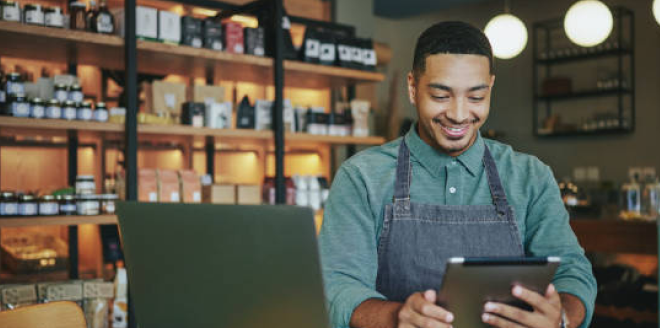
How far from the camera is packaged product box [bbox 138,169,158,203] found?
9.86 ft

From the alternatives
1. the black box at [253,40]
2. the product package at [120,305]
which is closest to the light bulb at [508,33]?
the black box at [253,40]

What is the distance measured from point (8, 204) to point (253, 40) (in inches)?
57.0

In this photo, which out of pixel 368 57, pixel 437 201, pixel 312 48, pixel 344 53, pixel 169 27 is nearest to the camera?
pixel 437 201

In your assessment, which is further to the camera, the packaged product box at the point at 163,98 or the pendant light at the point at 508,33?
the pendant light at the point at 508,33

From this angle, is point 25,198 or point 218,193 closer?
point 25,198

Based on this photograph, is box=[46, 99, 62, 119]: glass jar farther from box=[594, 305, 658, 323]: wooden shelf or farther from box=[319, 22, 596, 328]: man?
box=[594, 305, 658, 323]: wooden shelf

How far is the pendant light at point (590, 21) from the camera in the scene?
3.62 metres

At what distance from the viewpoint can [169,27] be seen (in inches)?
121

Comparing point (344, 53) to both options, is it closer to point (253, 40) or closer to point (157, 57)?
point (253, 40)

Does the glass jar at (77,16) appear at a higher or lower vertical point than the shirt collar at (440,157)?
higher

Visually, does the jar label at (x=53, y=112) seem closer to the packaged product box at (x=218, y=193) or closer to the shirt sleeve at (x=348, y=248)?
the packaged product box at (x=218, y=193)

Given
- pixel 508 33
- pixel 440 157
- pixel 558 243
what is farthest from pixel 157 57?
pixel 558 243

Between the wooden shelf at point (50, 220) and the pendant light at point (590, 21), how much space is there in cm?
279

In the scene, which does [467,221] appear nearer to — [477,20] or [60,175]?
[60,175]
